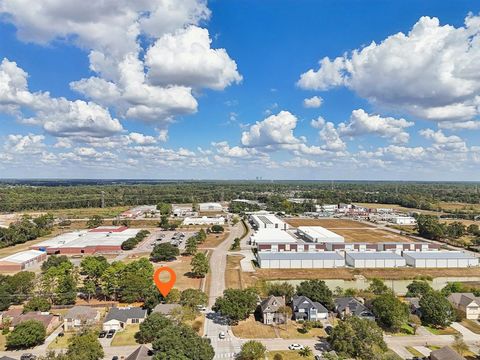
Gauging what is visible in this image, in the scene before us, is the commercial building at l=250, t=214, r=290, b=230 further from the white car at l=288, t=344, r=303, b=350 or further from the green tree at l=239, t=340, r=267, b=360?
the green tree at l=239, t=340, r=267, b=360

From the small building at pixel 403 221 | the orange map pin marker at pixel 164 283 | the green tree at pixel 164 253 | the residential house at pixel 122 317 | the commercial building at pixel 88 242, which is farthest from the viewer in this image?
the small building at pixel 403 221

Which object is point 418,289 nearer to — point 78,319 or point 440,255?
point 440,255

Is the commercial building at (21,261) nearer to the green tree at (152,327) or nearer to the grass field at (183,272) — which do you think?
the grass field at (183,272)

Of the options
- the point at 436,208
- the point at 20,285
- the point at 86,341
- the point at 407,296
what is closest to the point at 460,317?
the point at 407,296

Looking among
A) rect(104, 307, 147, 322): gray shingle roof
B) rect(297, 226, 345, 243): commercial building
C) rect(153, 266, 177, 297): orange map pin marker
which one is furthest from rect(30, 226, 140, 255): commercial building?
rect(297, 226, 345, 243): commercial building

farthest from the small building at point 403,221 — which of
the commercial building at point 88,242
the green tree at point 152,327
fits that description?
the green tree at point 152,327
